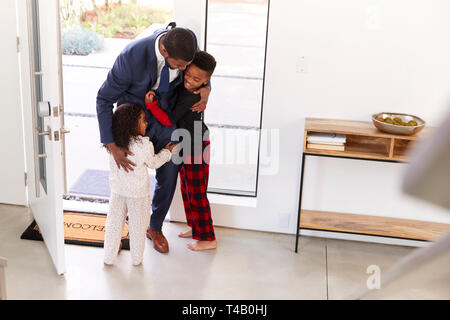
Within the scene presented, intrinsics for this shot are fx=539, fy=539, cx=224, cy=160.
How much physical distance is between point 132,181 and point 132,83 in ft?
1.76

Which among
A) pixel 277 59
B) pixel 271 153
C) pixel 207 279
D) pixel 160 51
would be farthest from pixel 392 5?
pixel 207 279

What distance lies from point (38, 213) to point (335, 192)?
6.29ft

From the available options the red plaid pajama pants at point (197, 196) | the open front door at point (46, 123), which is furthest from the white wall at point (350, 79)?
the open front door at point (46, 123)

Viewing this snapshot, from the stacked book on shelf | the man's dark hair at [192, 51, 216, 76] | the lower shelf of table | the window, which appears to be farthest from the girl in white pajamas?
the lower shelf of table

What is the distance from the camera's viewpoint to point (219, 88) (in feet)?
11.7

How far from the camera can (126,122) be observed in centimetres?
285

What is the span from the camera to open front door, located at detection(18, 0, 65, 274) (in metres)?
2.57

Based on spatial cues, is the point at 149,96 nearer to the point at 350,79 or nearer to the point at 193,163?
the point at 193,163

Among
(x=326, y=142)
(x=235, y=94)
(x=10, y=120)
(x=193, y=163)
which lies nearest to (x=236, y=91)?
(x=235, y=94)

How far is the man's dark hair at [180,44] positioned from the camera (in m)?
2.62

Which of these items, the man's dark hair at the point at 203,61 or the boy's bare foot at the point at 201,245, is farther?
the boy's bare foot at the point at 201,245

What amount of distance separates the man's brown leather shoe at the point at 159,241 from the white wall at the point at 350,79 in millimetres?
747

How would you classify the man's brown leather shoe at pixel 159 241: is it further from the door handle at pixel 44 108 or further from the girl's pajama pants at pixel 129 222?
the door handle at pixel 44 108

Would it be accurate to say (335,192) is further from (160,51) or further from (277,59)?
(160,51)
